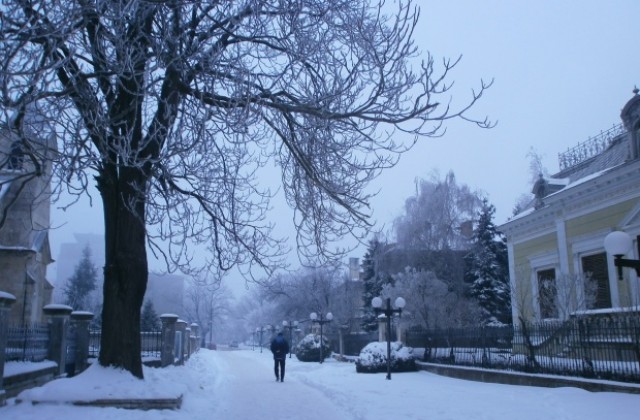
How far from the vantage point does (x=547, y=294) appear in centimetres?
2412

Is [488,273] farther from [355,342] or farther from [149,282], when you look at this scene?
[149,282]

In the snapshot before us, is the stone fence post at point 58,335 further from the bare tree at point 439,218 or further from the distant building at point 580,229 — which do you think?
the bare tree at point 439,218

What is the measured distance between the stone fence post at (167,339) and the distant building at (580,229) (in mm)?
12447

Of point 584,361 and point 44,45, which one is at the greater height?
point 44,45

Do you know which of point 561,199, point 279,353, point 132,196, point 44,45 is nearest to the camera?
point 44,45

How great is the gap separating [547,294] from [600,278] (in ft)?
7.64

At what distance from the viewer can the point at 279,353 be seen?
19.8 meters

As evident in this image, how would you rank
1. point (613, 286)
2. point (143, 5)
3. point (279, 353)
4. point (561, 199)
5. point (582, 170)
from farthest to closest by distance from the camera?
point (582, 170) → point (561, 199) → point (613, 286) → point (279, 353) → point (143, 5)

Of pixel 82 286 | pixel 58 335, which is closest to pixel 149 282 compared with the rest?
pixel 82 286

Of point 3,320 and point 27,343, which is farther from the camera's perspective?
point 27,343

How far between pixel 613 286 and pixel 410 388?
9792 mm

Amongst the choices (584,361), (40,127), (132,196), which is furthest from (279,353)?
(40,127)

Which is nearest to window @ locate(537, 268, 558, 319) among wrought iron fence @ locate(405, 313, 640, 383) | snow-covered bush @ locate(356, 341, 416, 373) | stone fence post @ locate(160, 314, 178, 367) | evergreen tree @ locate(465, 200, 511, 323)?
wrought iron fence @ locate(405, 313, 640, 383)

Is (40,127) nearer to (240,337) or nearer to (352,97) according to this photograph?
(352,97)
